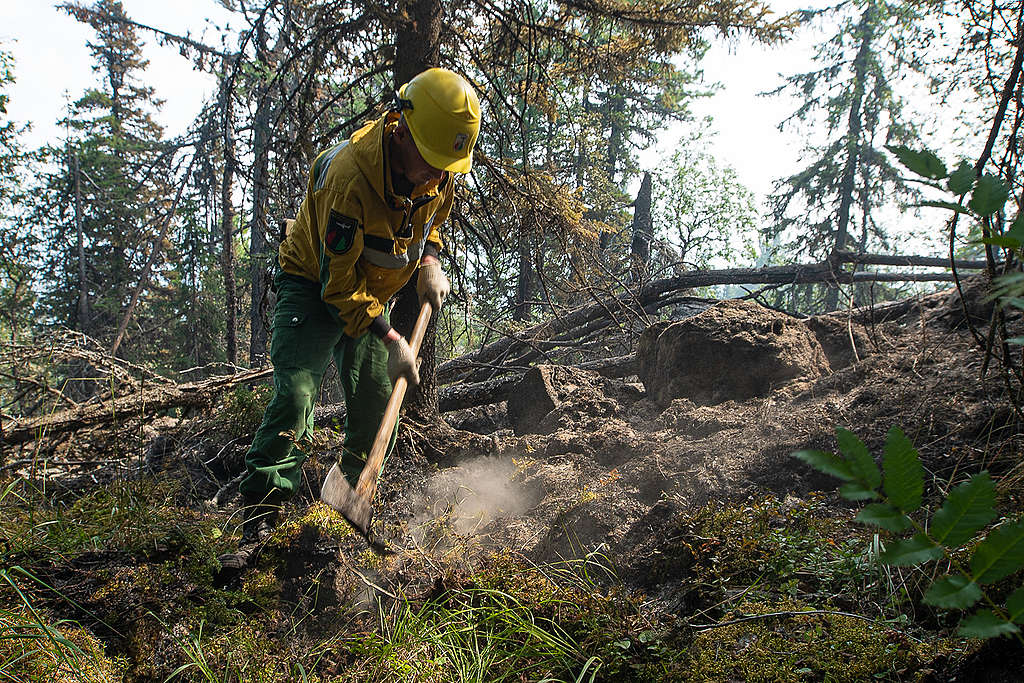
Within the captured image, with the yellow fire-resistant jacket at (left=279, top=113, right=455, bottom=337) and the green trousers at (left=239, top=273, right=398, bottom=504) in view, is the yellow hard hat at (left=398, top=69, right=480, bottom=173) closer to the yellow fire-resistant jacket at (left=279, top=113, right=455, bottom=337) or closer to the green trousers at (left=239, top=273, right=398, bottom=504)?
the yellow fire-resistant jacket at (left=279, top=113, right=455, bottom=337)

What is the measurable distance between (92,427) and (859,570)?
4945 millimetres

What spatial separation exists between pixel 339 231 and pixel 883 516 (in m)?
2.83

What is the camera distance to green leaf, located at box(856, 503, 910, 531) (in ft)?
2.45

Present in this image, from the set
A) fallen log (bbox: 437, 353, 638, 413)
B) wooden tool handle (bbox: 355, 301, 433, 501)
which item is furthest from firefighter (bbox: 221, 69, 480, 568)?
fallen log (bbox: 437, 353, 638, 413)

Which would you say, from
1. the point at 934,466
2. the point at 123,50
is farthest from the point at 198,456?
the point at 123,50

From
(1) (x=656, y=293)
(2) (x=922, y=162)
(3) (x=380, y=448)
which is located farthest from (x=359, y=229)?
(1) (x=656, y=293)

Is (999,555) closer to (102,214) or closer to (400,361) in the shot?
(400,361)

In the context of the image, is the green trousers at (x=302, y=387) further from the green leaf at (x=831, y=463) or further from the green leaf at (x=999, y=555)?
the green leaf at (x=999, y=555)

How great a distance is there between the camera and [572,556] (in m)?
2.99

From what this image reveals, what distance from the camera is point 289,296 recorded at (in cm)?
343

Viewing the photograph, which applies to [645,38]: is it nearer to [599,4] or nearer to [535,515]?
[599,4]

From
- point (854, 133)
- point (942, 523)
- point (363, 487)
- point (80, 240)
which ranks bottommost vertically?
point (363, 487)

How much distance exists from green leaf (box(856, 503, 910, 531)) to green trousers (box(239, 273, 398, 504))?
298cm

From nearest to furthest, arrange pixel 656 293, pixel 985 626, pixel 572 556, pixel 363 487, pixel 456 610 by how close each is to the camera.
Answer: pixel 985 626 < pixel 456 610 < pixel 363 487 < pixel 572 556 < pixel 656 293
